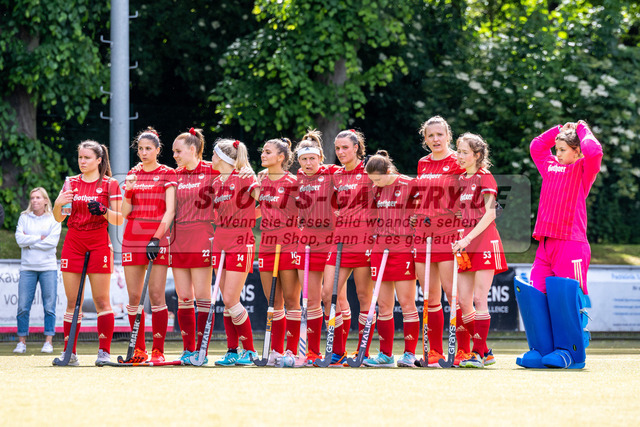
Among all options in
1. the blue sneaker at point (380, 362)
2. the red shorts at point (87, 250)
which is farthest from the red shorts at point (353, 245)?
the red shorts at point (87, 250)

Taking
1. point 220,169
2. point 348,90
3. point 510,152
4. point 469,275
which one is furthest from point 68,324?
point 510,152

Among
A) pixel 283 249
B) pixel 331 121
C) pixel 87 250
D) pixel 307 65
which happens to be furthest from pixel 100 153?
pixel 331 121

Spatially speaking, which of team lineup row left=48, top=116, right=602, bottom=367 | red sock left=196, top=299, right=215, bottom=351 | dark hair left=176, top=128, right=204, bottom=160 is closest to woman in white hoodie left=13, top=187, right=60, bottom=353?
team lineup row left=48, top=116, right=602, bottom=367

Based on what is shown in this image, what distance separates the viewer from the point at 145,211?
739cm

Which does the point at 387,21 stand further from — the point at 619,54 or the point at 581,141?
the point at 581,141

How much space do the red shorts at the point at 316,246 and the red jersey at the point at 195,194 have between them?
2.61 feet

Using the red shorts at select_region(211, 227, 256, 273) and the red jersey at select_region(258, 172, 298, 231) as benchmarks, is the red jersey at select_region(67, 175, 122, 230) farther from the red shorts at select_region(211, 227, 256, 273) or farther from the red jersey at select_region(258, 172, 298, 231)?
the red jersey at select_region(258, 172, 298, 231)

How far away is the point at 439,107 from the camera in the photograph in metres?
16.4

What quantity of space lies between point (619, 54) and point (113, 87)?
9.41 meters

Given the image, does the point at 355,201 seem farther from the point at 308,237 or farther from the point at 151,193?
the point at 151,193

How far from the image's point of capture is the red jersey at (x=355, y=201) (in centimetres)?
722

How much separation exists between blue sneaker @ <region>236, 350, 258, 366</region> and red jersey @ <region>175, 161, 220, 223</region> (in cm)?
114

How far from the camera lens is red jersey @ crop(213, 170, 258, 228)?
725 cm

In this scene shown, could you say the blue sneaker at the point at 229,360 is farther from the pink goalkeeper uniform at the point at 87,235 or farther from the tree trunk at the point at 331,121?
the tree trunk at the point at 331,121
